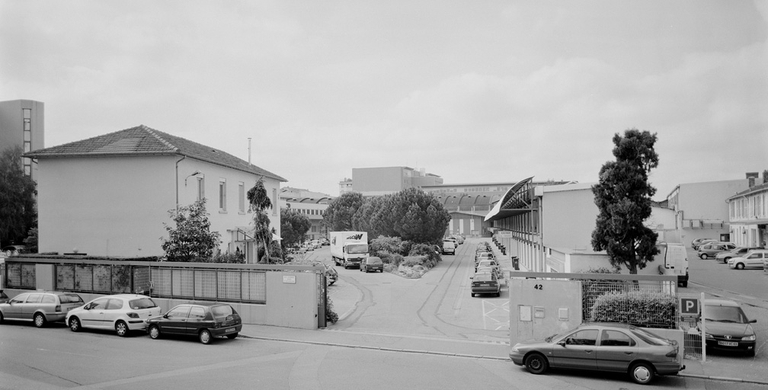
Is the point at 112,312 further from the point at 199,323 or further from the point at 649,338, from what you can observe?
the point at 649,338

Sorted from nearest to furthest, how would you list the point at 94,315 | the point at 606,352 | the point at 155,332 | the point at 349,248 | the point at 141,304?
the point at 606,352 < the point at 155,332 < the point at 94,315 < the point at 141,304 < the point at 349,248

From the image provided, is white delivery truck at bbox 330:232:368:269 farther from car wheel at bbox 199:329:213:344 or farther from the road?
car wheel at bbox 199:329:213:344

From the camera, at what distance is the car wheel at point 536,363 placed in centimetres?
1334

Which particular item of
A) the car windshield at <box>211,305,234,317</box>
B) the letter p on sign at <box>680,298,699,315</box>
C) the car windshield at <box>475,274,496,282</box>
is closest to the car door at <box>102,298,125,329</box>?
the car windshield at <box>211,305,234,317</box>

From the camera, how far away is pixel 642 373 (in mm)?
12359

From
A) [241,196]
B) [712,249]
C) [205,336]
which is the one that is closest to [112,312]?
[205,336]

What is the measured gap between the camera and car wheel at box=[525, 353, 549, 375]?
13336 millimetres

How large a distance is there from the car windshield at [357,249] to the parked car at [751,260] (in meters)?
30.6

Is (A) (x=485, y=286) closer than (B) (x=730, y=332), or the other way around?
(B) (x=730, y=332)

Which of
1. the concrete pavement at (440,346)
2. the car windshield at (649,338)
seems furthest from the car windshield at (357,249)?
the car windshield at (649,338)

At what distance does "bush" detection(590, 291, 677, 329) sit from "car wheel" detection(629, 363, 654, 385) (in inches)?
115

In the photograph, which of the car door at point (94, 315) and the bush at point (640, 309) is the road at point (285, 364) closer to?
the car door at point (94, 315)

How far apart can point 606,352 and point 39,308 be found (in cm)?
1971

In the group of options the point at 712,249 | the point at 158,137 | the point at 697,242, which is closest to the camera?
the point at 158,137
